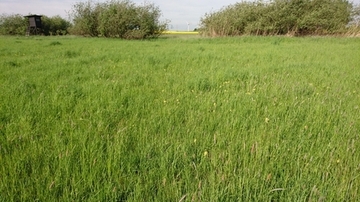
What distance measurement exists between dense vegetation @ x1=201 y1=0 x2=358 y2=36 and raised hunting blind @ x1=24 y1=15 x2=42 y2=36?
26.4 metres

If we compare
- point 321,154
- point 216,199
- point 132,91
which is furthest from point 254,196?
point 132,91

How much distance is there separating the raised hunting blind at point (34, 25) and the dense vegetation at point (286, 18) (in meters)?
26.4

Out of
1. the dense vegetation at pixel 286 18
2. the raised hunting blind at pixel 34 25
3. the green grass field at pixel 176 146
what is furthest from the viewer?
the raised hunting blind at pixel 34 25

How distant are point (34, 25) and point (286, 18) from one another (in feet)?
112

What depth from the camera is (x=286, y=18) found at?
19891 mm

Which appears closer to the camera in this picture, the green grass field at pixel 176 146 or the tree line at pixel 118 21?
the green grass field at pixel 176 146

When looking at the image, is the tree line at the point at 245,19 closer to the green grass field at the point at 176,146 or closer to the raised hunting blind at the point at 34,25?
the raised hunting blind at the point at 34,25

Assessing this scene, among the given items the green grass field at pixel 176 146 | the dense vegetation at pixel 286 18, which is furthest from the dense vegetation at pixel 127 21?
the green grass field at pixel 176 146

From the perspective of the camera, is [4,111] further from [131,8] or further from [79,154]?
[131,8]

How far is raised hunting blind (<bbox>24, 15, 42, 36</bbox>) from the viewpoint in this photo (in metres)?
29.5

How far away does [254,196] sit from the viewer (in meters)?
1.18

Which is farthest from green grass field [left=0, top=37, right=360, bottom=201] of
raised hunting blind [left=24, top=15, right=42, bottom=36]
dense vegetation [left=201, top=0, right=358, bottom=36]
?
raised hunting blind [left=24, top=15, right=42, bottom=36]

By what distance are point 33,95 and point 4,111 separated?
0.60 m

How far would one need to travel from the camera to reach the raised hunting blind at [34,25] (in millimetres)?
29516
